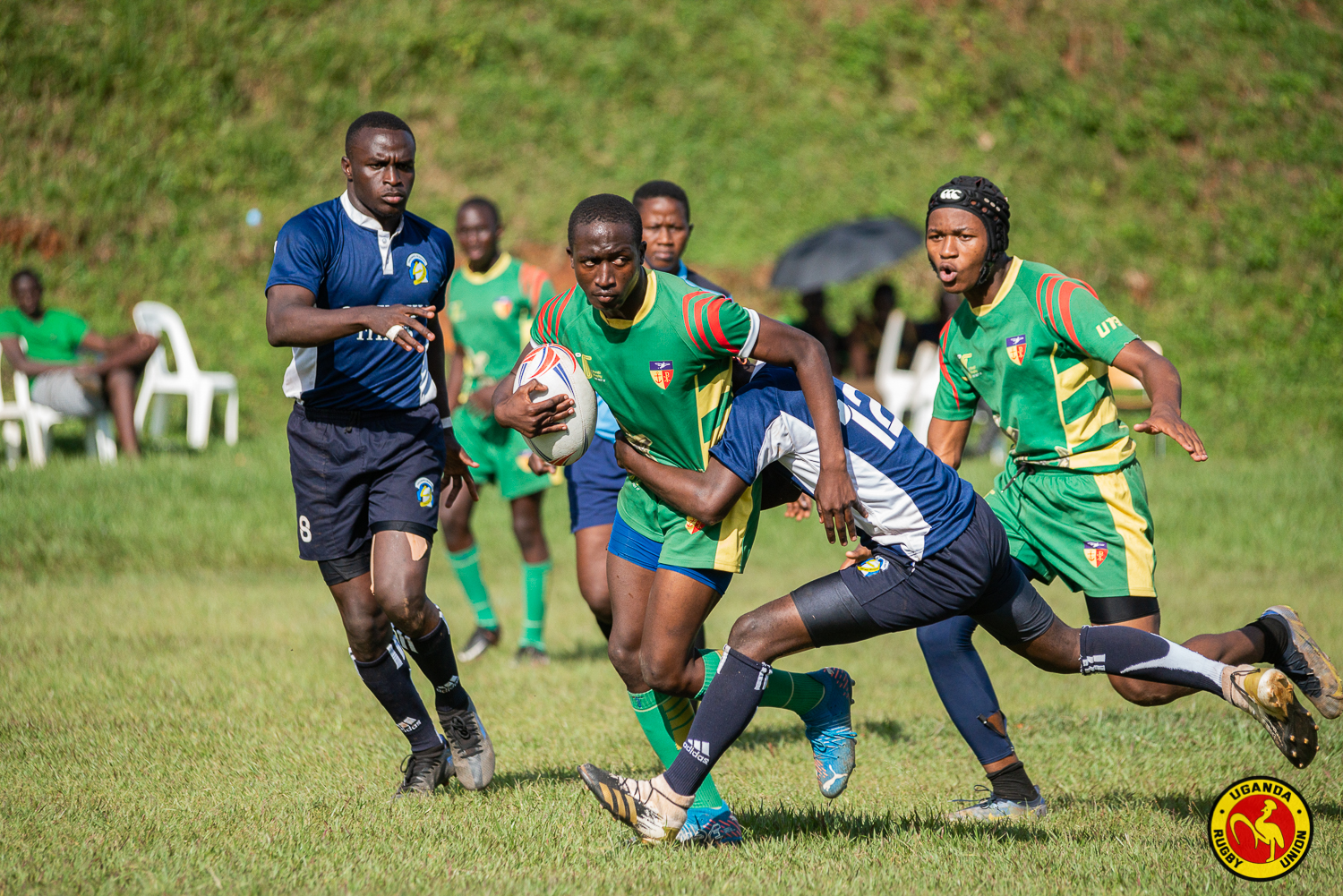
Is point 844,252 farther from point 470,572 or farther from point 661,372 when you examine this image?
point 661,372

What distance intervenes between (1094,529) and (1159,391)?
2.45 feet

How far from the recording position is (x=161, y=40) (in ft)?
64.9

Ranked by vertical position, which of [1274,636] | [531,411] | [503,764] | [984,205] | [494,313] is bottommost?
[503,764]

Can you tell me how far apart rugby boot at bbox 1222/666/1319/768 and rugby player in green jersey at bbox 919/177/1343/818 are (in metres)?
0.49

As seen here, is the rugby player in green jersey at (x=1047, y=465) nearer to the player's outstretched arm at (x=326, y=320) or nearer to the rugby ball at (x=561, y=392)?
the rugby ball at (x=561, y=392)

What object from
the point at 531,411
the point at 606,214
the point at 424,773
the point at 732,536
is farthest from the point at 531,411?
the point at 424,773

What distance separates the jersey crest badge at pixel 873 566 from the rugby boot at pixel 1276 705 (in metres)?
1.24

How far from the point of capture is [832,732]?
4.71m

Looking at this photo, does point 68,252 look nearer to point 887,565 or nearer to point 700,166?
point 700,166

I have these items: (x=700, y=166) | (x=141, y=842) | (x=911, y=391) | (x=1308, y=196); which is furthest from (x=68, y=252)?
(x=1308, y=196)

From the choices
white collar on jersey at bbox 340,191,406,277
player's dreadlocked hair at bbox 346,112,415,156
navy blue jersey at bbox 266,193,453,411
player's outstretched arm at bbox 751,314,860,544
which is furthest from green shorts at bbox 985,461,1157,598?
player's dreadlocked hair at bbox 346,112,415,156

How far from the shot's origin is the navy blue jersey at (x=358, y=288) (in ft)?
16.0

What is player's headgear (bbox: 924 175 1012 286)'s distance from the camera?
15.7 feet

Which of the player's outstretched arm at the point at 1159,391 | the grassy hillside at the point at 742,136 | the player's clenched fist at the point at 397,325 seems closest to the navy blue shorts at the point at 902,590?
the player's outstretched arm at the point at 1159,391
